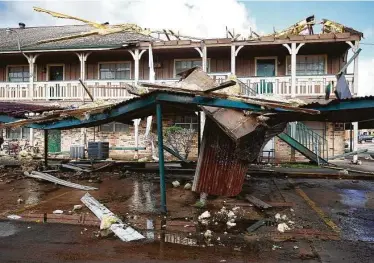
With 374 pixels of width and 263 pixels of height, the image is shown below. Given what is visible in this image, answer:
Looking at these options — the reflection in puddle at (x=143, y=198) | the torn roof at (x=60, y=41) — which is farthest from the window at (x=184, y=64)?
the reflection in puddle at (x=143, y=198)

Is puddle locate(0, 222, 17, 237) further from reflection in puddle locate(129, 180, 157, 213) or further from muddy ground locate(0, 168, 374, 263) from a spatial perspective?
reflection in puddle locate(129, 180, 157, 213)

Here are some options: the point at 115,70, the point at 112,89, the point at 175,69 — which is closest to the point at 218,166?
the point at 112,89

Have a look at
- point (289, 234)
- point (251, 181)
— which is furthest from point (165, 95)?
point (251, 181)

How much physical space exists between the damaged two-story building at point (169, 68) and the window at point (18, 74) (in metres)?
0.07

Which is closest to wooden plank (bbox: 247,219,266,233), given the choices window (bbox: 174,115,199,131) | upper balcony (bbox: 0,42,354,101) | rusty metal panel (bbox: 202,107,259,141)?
rusty metal panel (bbox: 202,107,259,141)

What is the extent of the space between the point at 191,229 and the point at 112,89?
580 inches

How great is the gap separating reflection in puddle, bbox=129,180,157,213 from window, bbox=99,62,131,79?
12236 millimetres

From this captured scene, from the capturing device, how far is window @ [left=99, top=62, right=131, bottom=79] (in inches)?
840

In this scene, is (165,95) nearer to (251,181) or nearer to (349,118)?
(349,118)

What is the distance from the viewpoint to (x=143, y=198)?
812cm

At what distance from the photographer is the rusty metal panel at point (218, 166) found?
7.88 meters

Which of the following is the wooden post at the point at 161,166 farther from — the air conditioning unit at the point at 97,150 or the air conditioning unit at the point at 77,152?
the air conditioning unit at the point at 77,152

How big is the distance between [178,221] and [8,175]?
8401 mm

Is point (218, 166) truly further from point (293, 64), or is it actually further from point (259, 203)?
point (293, 64)
